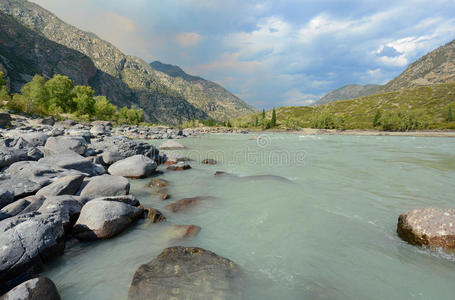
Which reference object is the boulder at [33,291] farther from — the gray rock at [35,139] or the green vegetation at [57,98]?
the green vegetation at [57,98]

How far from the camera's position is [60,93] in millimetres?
56719

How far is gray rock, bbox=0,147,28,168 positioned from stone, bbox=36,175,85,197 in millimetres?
4865

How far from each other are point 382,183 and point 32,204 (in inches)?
575

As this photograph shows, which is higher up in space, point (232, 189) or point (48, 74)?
point (48, 74)

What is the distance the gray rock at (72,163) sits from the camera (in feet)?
28.5

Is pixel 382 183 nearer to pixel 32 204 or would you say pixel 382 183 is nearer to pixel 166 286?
pixel 166 286

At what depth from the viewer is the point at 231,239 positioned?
5301mm

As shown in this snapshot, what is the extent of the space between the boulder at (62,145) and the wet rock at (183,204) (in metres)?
8.11

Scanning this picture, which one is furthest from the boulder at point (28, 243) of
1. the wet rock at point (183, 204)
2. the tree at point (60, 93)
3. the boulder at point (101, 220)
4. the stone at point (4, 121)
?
the tree at point (60, 93)

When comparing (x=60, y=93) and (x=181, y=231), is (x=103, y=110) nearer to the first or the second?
(x=60, y=93)

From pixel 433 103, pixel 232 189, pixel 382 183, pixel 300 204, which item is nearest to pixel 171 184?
pixel 232 189

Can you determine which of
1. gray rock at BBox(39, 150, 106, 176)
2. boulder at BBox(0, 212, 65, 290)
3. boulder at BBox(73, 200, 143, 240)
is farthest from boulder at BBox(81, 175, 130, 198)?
gray rock at BBox(39, 150, 106, 176)

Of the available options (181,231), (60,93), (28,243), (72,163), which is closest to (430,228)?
(181,231)

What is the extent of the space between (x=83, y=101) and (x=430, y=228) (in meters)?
76.8
